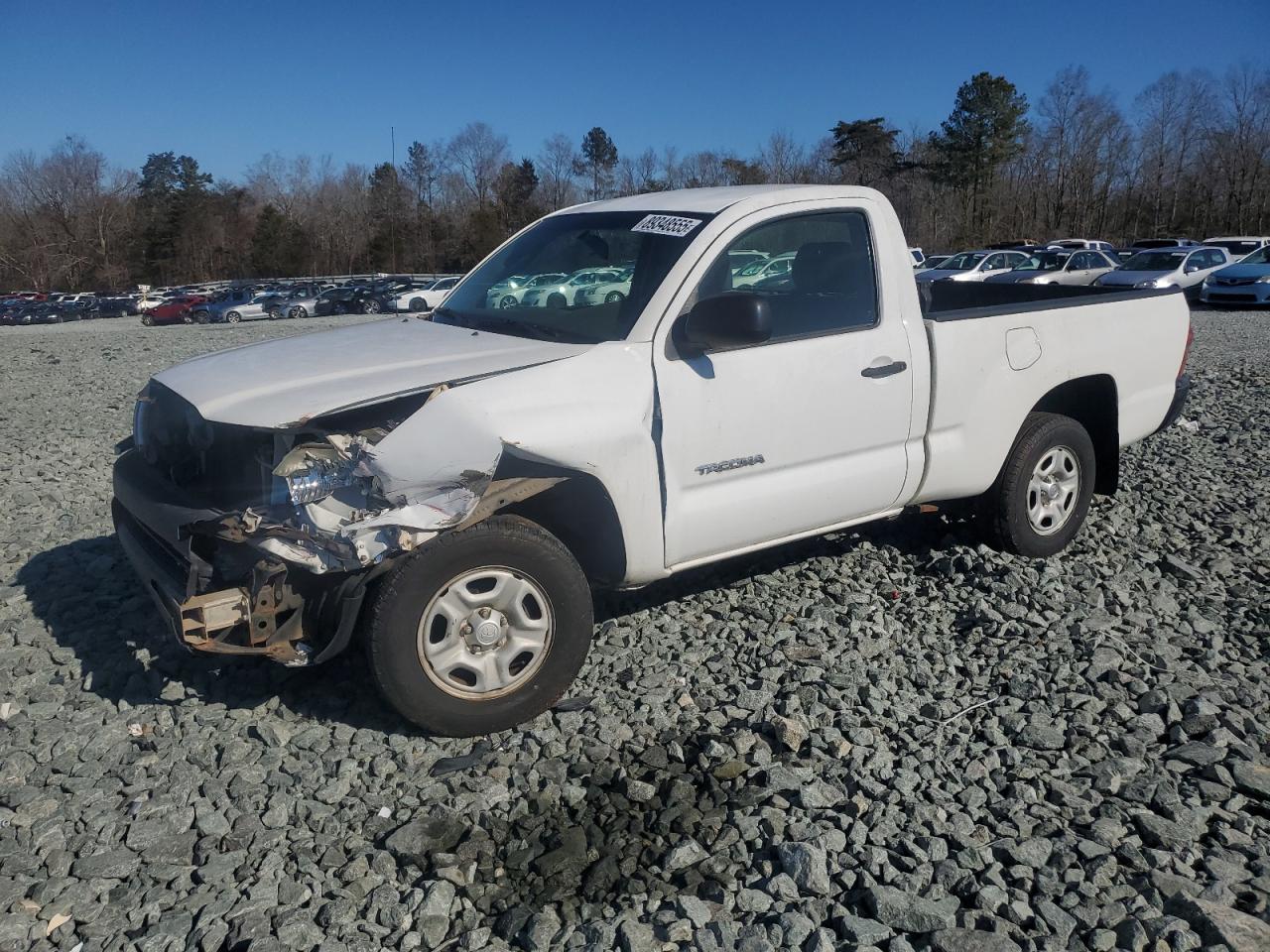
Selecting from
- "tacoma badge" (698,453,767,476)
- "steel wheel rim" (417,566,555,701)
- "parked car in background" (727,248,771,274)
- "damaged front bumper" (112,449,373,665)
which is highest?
"parked car in background" (727,248,771,274)

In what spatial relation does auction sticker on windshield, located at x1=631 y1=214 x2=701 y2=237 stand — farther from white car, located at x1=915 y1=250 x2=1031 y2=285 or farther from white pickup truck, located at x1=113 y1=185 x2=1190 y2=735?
white car, located at x1=915 y1=250 x2=1031 y2=285

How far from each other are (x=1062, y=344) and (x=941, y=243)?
70.8m

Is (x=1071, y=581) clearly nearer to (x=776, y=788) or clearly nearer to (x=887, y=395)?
(x=887, y=395)

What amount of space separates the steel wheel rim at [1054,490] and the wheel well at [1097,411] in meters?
0.28

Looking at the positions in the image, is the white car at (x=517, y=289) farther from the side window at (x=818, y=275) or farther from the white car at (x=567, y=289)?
the side window at (x=818, y=275)

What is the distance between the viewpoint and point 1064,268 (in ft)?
85.9

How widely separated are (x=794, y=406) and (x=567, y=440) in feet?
3.66

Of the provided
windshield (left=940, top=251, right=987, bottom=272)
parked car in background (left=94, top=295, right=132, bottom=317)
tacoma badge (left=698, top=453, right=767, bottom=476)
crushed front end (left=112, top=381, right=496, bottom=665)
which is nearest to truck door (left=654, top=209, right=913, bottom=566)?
tacoma badge (left=698, top=453, right=767, bottom=476)

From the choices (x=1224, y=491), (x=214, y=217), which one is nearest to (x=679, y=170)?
(x=214, y=217)

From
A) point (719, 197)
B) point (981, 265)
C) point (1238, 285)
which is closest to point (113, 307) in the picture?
point (981, 265)

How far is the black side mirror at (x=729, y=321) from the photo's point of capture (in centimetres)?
390

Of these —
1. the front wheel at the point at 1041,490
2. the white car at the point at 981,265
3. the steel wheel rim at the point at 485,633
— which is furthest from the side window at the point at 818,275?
the white car at the point at 981,265

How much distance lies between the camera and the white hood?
356cm

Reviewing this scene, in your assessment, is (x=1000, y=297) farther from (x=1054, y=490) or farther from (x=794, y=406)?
(x=794, y=406)
